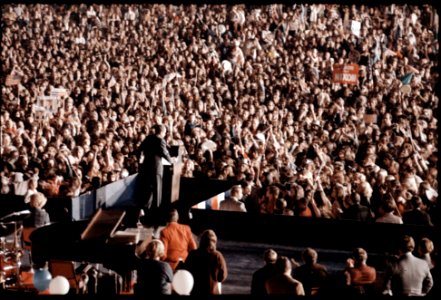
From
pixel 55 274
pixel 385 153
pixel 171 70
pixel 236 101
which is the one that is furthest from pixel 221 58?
pixel 55 274

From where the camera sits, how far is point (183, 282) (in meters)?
6.98

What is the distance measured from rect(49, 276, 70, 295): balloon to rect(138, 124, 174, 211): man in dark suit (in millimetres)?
3894

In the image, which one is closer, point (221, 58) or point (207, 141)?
point (207, 141)

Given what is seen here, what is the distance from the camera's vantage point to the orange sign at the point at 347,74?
15.8m

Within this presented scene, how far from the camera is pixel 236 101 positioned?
15.9 metres

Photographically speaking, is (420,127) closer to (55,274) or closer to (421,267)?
(421,267)

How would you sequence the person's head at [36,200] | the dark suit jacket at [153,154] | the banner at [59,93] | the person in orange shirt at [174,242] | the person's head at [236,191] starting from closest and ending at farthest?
the person in orange shirt at [174,242] → the person's head at [36,200] → the person's head at [236,191] → the dark suit jacket at [153,154] → the banner at [59,93]

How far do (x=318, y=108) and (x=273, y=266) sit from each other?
8767 millimetres

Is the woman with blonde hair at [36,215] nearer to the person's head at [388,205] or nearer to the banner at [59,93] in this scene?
the person's head at [388,205]

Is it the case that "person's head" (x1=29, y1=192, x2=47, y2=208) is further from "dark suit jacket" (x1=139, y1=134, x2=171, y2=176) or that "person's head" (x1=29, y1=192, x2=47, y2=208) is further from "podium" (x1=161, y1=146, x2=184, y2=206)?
"podium" (x1=161, y1=146, x2=184, y2=206)

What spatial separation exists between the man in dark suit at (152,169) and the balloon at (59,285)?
3894 millimetres

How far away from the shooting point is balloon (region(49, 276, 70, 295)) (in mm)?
7242

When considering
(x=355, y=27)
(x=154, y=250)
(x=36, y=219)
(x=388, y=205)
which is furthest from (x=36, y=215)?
(x=355, y=27)

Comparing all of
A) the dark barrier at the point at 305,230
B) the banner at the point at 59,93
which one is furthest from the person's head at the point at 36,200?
the banner at the point at 59,93
